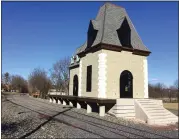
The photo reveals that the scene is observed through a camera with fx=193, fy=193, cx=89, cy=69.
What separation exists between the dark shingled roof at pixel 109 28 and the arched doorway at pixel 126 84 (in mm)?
2879

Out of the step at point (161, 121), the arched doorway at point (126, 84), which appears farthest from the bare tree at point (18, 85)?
the step at point (161, 121)

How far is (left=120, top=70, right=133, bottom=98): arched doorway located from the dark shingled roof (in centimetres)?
288

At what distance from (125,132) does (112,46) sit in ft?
32.1

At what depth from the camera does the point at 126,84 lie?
60.8 feet

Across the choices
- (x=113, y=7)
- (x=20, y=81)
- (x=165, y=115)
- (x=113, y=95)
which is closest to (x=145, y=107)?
(x=165, y=115)

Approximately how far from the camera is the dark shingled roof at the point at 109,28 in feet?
61.1

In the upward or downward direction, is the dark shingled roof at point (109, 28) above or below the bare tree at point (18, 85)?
above

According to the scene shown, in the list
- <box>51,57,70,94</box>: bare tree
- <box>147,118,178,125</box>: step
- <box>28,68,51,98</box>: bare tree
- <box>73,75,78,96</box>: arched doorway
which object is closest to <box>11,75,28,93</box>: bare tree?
<box>28,68,51,98</box>: bare tree

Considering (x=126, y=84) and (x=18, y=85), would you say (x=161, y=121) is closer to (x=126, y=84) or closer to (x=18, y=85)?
(x=126, y=84)

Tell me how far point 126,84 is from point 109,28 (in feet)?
19.1

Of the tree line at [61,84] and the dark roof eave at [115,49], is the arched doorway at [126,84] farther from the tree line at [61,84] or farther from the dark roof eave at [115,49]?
the tree line at [61,84]

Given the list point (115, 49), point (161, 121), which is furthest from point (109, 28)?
point (161, 121)

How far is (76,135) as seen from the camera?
8.76 meters

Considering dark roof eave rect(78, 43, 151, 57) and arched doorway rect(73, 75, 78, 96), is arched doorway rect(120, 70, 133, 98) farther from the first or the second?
arched doorway rect(73, 75, 78, 96)
